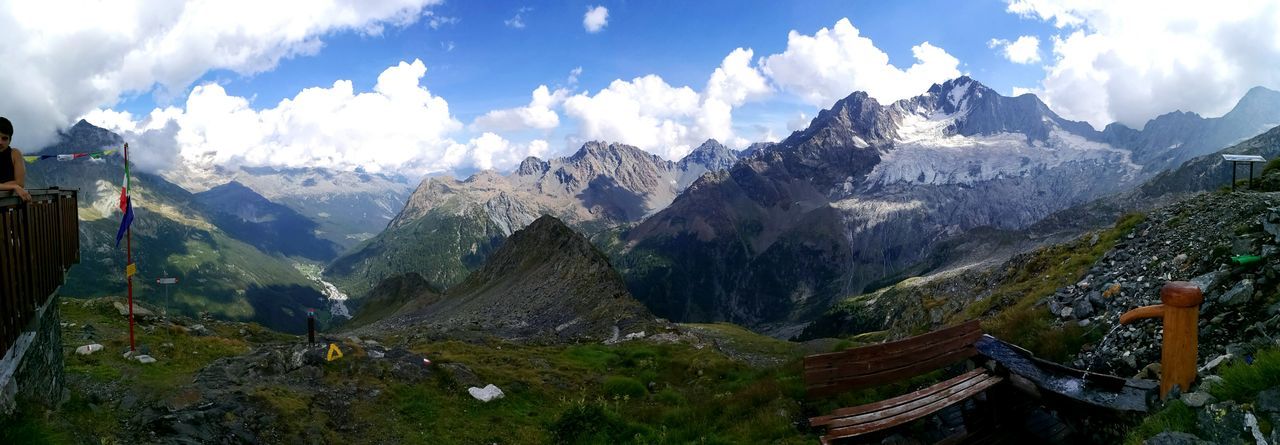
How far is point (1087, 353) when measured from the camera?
12.9 m

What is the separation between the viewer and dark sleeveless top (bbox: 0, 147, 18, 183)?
1048 centimetres

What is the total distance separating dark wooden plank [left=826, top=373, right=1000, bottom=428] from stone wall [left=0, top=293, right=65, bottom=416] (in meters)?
14.7

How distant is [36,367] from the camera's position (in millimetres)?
12602

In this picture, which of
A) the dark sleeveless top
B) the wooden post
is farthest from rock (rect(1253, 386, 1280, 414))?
the dark sleeveless top

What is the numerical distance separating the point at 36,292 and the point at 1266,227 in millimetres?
24620

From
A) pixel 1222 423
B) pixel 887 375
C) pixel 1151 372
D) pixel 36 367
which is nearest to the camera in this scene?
pixel 1222 423

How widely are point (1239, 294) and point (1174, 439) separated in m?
5.49

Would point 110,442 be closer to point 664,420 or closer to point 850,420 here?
point 664,420

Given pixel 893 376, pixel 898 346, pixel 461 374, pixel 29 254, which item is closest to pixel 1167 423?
pixel 898 346

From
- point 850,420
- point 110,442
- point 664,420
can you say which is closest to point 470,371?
point 664,420

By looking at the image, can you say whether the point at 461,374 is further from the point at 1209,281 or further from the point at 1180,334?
the point at 1209,281

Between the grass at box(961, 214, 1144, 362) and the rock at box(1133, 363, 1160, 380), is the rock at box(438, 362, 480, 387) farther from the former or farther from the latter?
the rock at box(1133, 363, 1160, 380)

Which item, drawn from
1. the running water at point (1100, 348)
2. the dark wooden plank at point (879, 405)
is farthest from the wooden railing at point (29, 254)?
the running water at point (1100, 348)

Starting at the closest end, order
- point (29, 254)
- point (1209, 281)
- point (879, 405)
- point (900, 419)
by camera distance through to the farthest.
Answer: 1. point (900, 419)
2. point (879, 405)
3. point (29, 254)
4. point (1209, 281)
